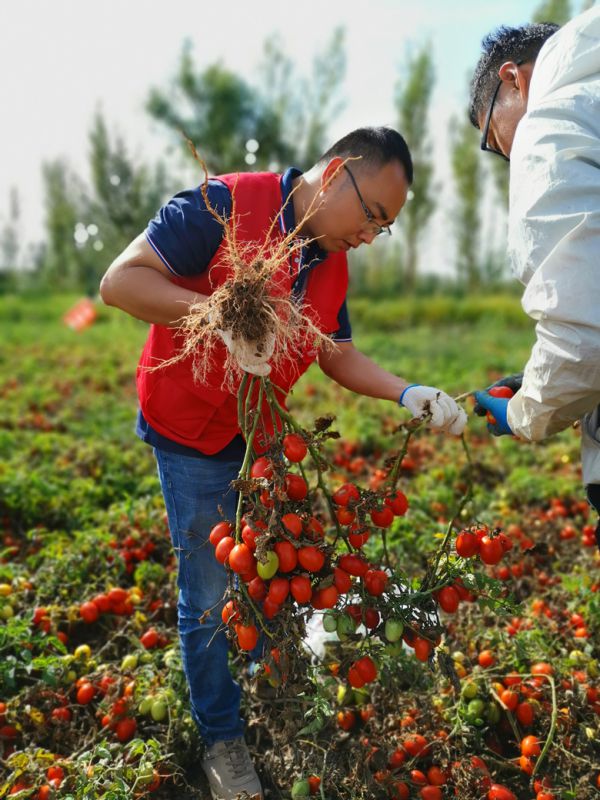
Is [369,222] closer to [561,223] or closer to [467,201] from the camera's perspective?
[561,223]

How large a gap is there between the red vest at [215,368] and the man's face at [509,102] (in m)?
0.58

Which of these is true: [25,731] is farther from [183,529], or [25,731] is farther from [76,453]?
[76,453]

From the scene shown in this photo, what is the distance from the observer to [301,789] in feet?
6.57

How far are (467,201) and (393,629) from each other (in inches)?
938

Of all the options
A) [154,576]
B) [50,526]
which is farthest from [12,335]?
[154,576]

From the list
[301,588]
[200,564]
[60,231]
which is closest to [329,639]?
[200,564]

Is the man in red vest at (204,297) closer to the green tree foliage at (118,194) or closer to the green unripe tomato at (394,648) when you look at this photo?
the green unripe tomato at (394,648)

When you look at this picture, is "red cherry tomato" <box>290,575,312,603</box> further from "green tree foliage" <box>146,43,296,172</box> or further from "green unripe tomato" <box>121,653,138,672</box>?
"green tree foliage" <box>146,43,296,172</box>

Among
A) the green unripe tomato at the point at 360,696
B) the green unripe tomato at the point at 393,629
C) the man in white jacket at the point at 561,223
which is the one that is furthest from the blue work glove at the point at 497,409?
the green unripe tomato at the point at 360,696

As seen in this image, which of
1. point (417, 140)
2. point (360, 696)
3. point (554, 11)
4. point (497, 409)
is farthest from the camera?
point (417, 140)

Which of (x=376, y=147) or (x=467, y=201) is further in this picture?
(x=467, y=201)

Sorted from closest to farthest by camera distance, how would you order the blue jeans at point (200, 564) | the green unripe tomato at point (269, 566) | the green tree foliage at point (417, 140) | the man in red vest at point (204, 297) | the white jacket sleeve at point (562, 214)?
the white jacket sleeve at point (562, 214)
the green unripe tomato at point (269, 566)
the man in red vest at point (204, 297)
the blue jeans at point (200, 564)
the green tree foliage at point (417, 140)

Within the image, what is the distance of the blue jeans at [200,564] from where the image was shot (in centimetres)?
212

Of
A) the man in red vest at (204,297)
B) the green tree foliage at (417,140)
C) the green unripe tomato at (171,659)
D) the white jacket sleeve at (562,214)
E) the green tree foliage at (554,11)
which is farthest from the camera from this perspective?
the green tree foliage at (417,140)
